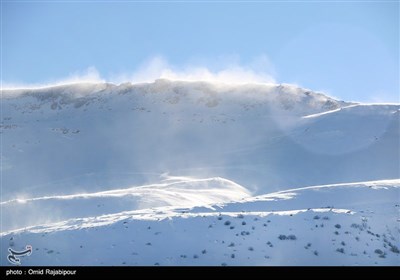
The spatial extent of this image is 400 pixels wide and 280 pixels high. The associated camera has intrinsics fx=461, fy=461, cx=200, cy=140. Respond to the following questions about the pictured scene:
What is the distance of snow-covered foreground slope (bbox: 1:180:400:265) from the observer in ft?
49.7

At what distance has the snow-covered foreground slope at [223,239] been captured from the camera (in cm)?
1515

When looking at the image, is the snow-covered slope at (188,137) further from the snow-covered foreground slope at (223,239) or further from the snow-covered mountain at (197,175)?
the snow-covered foreground slope at (223,239)

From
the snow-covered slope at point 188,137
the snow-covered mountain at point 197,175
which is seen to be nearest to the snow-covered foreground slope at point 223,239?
the snow-covered mountain at point 197,175

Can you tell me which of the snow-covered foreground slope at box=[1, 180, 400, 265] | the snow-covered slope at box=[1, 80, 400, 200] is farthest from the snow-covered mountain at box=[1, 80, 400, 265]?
the snow-covered slope at box=[1, 80, 400, 200]

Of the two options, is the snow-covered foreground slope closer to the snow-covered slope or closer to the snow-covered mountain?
the snow-covered mountain

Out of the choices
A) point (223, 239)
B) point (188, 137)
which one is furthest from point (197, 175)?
point (223, 239)

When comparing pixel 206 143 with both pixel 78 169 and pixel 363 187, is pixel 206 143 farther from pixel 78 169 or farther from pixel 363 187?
pixel 363 187

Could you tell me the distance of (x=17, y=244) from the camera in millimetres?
16953

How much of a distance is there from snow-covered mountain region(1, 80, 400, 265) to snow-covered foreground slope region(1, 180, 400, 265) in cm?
6

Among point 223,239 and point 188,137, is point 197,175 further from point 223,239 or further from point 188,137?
point 223,239

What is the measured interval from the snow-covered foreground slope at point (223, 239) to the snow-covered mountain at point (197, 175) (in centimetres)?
6
